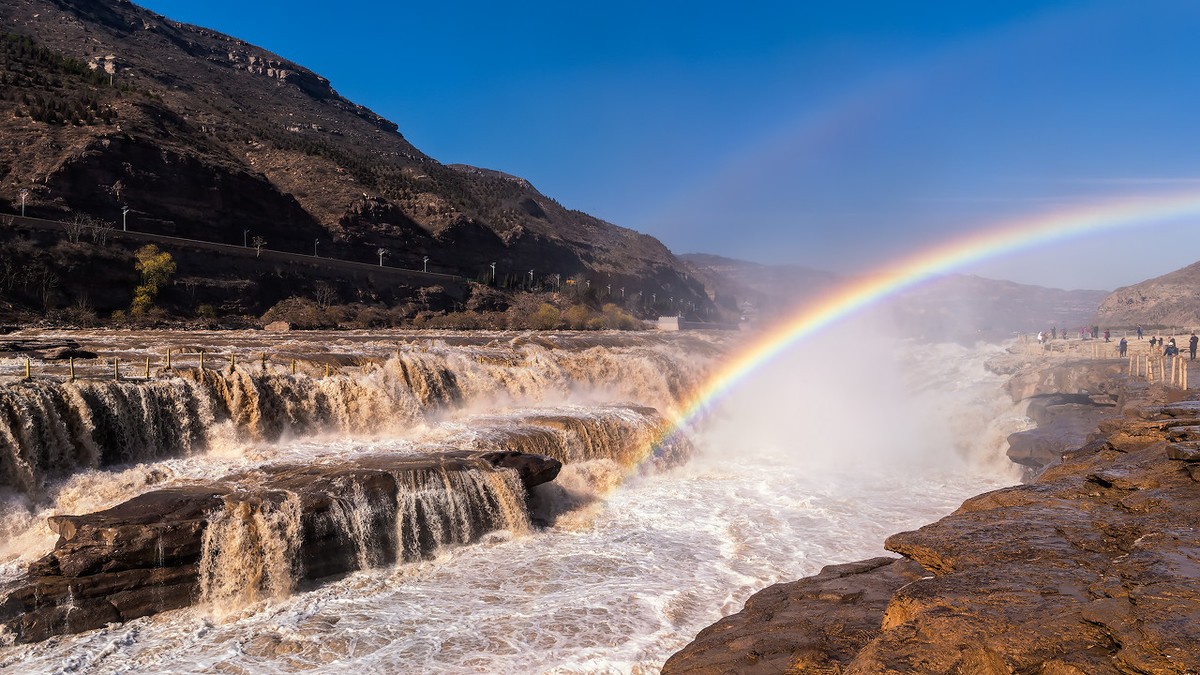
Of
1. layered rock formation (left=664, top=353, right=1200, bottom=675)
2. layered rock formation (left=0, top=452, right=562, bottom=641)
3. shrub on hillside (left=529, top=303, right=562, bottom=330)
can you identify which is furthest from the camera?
shrub on hillside (left=529, top=303, right=562, bottom=330)

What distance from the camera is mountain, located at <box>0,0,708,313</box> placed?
41219mm

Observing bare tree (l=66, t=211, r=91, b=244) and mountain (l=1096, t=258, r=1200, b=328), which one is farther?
mountain (l=1096, t=258, r=1200, b=328)

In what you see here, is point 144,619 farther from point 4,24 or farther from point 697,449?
point 4,24

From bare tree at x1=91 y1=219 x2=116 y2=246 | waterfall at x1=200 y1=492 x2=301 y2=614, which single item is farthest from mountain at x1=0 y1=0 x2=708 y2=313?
waterfall at x1=200 y1=492 x2=301 y2=614

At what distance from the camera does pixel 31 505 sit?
31.6ft

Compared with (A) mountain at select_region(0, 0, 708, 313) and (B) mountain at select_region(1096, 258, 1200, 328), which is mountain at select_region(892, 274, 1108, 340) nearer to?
(B) mountain at select_region(1096, 258, 1200, 328)

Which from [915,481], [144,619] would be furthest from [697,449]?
[144,619]

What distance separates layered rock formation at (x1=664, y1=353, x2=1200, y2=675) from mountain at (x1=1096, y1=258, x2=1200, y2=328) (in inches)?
3292

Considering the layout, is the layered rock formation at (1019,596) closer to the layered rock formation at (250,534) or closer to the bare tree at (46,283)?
the layered rock formation at (250,534)

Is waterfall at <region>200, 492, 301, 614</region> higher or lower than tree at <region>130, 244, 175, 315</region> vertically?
lower

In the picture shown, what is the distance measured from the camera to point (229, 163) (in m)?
51.9

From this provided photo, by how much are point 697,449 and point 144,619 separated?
15437 millimetres

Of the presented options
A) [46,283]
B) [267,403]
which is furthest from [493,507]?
[46,283]

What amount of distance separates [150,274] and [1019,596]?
4066cm
